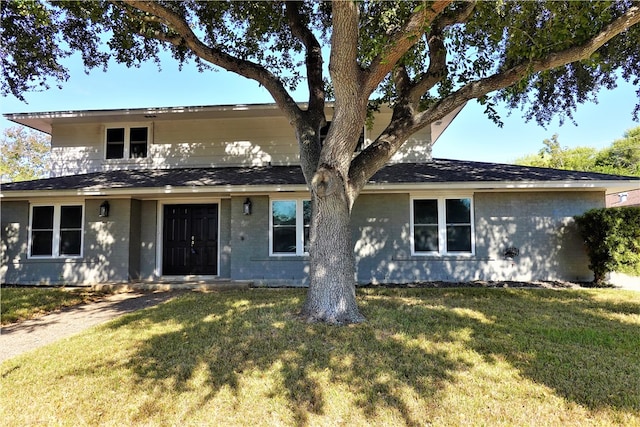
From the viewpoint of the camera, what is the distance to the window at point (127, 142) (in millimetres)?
12344

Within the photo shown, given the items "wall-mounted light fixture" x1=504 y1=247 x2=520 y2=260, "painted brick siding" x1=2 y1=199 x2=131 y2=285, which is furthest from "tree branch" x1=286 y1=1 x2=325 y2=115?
"painted brick siding" x1=2 y1=199 x2=131 y2=285

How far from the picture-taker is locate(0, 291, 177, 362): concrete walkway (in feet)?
17.4

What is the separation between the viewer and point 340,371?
155 inches

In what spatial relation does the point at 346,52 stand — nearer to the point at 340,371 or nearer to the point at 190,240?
the point at 340,371

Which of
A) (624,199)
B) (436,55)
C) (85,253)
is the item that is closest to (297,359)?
(436,55)

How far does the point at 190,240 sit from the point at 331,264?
22.3ft

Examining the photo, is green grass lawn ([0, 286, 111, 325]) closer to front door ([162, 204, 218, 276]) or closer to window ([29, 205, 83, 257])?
window ([29, 205, 83, 257])

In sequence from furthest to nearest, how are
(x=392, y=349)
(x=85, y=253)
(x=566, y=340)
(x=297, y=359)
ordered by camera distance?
1. (x=85, y=253)
2. (x=566, y=340)
3. (x=392, y=349)
4. (x=297, y=359)

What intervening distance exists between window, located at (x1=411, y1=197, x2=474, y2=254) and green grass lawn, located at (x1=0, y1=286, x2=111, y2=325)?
8.33 m

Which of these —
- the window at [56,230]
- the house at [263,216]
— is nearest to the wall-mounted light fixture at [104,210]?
the house at [263,216]

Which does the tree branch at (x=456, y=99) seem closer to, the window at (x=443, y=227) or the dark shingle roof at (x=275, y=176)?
the dark shingle roof at (x=275, y=176)

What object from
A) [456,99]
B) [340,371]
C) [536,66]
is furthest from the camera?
[456,99]

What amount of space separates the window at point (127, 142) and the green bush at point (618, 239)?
13.1 meters

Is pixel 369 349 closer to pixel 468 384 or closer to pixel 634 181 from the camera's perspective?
pixel 468 384
